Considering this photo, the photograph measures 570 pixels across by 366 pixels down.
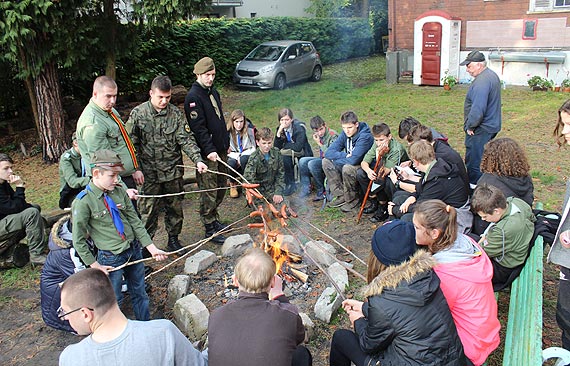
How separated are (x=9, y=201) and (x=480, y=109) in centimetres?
602

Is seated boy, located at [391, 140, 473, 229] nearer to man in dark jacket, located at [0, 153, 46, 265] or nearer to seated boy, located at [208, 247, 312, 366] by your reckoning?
seated boy, located at [208, 247, 312, 366]

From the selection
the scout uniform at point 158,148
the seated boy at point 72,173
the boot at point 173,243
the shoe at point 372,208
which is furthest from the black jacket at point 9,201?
the shoe at point 372,208

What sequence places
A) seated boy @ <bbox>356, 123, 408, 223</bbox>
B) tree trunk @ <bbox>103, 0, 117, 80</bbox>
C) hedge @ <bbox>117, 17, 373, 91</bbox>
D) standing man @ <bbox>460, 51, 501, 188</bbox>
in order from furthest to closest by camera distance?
hedge @ <bbox>117, 17, 373, 91</bbox> → tree trunk @ <bbox>103, 0, 117, 80</bbox> → standing man @ <bbox>460, 51, 501, 188</bbox> → seated boy @ <bbox>356, 123, 408, 223</bbox>

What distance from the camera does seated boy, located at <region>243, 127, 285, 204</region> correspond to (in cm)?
628

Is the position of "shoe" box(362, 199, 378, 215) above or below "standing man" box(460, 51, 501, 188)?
below

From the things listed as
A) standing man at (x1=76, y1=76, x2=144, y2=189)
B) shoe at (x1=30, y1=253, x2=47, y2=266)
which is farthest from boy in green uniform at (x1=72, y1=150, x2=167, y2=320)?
shoe at (x1=30, y1=253, x2=47, y2=266)

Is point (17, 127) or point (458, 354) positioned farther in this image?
point (17, 127)

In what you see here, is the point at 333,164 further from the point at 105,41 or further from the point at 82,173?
the point at 105,41

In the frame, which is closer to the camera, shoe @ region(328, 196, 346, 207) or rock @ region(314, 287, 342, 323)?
rock @ region(314, 287, 342, 323)

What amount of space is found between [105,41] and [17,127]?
3.45 m

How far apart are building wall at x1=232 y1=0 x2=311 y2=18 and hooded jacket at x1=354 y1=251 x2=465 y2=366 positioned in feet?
82.9

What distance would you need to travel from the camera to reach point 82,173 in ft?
17.9

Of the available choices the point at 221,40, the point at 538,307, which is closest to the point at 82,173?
the point at 538,307

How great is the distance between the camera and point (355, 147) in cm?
658
